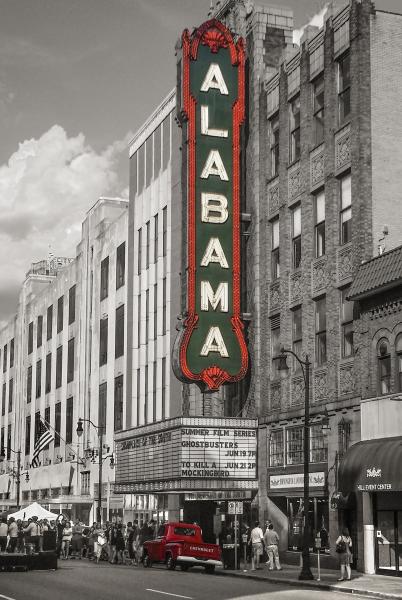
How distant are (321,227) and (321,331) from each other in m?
4.28

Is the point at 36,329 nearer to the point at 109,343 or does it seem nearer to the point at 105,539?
the point at 109,343

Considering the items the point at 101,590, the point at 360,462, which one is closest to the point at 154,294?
the point at 360,462

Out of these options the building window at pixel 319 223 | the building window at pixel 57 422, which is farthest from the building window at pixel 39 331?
the building window at pixel 319 223

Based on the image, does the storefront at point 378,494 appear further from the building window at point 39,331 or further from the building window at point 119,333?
the building window at point 39,331

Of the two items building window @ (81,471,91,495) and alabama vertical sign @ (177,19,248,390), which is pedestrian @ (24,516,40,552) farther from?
building window @ (81,471,91,495)

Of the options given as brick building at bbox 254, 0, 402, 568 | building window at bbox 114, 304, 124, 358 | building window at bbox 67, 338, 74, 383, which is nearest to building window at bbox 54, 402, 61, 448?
building window at bbox 67, 338, 74, 383

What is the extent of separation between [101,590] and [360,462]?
11475mm

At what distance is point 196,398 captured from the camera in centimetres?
5147

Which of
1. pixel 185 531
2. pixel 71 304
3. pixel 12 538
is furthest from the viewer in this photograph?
pixel 71 304

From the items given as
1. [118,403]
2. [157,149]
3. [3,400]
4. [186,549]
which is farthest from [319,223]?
[3,400]

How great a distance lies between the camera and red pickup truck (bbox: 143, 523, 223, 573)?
38.2 metres

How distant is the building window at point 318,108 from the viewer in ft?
141

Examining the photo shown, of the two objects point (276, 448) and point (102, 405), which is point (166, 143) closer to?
point (102, 405)

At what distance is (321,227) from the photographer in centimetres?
4256
